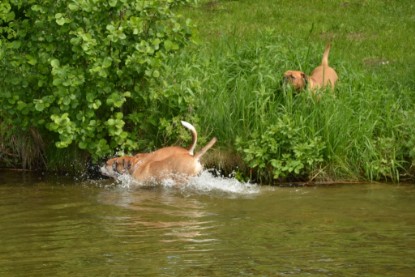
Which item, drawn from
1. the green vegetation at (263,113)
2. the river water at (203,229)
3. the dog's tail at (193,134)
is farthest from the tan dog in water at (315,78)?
the dog's tail at (193,134)

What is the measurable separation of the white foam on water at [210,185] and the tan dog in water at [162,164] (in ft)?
0.21

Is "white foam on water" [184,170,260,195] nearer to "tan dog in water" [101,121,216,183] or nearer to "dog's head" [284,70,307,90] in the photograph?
"tan dog in water" [101,121,216,183]

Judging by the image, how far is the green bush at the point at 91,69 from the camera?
1106 cm

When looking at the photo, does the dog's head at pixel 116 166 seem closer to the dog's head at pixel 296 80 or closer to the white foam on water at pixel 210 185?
the white foam on water at pixel 210 185

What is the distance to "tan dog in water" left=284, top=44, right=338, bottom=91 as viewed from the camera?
11820 millimetres

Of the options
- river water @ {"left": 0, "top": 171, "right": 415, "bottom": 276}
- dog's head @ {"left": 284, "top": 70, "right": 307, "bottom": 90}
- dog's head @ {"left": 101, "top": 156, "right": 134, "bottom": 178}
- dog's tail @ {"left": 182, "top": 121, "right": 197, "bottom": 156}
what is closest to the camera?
river water @ {"left": 0, "top": 171, "right": 415, "bottom": 276}

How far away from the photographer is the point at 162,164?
1097 cm

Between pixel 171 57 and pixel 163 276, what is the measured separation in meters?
5.69

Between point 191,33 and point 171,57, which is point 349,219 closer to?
point 191,33

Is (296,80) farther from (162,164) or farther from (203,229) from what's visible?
(203,229)

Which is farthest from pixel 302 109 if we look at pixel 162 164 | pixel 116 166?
pixel 116 166

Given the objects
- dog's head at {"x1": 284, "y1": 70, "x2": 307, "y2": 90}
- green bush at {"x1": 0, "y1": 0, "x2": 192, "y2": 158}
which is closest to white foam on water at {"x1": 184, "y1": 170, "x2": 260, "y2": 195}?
green bush at {"x1": 0, "y1": 0, "x2": 192, "y2": 158}

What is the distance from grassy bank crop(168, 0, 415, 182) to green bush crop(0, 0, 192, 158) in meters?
0.62

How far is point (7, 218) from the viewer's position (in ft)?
31.8
